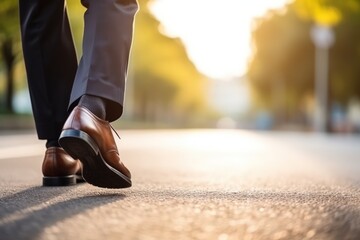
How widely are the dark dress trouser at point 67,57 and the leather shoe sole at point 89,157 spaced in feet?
0.83

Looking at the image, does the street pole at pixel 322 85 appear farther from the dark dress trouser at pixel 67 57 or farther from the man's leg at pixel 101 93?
the man's leg at pixel 101 93

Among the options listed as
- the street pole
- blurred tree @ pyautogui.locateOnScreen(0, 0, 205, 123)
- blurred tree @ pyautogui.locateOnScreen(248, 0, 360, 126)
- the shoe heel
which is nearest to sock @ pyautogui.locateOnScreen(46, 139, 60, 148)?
the shoe heel

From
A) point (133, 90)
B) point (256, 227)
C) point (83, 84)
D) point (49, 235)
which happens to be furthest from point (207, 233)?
point (133, 90)

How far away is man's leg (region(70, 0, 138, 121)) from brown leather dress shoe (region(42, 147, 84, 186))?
1.23ft

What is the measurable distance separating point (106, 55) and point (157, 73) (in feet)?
121

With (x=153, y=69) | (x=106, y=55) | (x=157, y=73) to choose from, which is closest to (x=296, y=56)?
(x=153, y=69)

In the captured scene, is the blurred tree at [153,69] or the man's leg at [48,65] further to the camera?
the blurred tree at [153,69]

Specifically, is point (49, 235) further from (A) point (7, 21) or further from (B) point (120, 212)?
(A) point (7, 21)

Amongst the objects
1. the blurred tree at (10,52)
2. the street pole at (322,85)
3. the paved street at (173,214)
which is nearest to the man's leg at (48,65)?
the paved street at (173,214)

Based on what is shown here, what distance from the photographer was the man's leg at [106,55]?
2625 mm

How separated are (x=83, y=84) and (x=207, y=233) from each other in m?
1.11

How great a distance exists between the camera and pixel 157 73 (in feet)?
130

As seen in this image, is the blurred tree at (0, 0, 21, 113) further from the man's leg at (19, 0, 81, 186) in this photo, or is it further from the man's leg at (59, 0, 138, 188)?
the man's leg at (59, 0, 138, 188)

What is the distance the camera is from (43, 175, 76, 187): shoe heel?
9.70 ft
